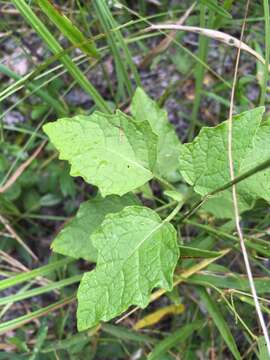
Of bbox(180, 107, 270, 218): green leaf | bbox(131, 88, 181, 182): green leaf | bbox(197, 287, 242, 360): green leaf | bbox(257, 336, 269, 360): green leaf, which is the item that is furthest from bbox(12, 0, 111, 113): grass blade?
bbox(257, 336, 269, 360): green leaf

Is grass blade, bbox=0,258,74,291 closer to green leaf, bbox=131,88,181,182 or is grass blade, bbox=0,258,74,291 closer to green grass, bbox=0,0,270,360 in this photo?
green grass, bbox=0,0,270,360

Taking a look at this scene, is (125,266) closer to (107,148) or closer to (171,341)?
(107,148)

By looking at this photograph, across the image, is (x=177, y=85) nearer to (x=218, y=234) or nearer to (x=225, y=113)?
(x=225, y=113)

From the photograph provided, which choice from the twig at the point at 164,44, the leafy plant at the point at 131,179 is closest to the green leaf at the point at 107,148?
the leafy plant at the point at 131,179

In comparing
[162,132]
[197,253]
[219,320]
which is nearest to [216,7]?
[162,132]

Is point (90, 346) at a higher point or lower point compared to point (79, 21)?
lower

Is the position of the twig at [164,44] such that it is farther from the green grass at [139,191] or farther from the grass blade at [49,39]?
the grass blade at [49,39]

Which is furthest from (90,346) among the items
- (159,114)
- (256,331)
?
(159,114)
